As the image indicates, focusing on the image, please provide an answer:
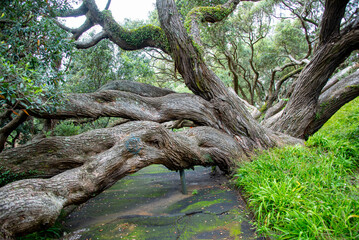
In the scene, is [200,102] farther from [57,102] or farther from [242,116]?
[57,102]

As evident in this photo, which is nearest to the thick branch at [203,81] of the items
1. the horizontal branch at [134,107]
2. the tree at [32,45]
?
the horizontal branch at [134,107]

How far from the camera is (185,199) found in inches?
173

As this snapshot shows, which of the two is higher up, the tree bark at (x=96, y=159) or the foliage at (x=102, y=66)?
the foliage at (x=102, y=66)

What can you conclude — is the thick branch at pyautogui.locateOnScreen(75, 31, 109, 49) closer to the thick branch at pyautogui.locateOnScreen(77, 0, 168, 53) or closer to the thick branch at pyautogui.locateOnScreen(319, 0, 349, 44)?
the thick branch at pyautogui.locateOnScreen(77, 0, 168, 53)

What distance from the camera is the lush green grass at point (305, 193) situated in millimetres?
2320

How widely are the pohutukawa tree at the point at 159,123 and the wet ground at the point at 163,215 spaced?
1.97 feet

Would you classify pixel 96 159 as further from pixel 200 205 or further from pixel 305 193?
pixel 305 193

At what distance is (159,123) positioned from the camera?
503cm

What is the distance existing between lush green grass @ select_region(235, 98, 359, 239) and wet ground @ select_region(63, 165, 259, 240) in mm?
368

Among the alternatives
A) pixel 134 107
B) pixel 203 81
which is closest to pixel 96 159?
pixel 134 107

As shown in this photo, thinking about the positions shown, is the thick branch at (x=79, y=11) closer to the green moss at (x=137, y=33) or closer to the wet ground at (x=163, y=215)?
the green moss at (x=137, y=33)

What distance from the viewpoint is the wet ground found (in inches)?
120

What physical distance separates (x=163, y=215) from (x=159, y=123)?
2.00m

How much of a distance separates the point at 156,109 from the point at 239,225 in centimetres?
305
